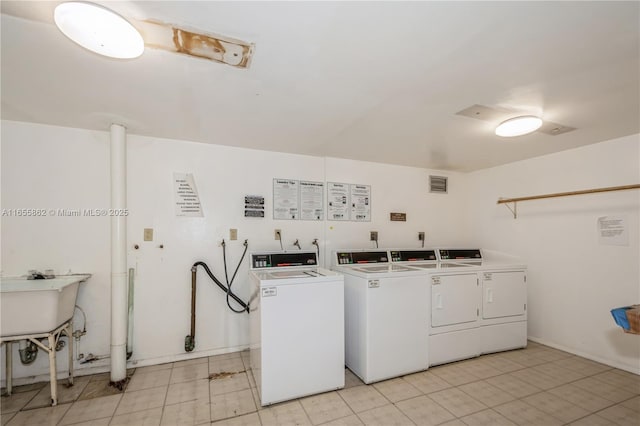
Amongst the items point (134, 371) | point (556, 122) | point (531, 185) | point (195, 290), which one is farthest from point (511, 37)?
point (134, 371)

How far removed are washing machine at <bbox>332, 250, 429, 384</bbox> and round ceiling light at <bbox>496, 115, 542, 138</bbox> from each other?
4.70 feet

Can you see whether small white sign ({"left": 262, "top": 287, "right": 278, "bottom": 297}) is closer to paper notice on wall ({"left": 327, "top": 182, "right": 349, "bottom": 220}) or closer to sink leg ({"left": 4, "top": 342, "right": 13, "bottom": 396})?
paper notice on wall ({"left": 327, "top": 182, "right": 349, "bottom": 220})

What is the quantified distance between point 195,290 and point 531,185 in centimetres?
407

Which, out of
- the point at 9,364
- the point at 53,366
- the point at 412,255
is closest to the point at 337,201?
the point at 412,255

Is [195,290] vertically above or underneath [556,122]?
underneath

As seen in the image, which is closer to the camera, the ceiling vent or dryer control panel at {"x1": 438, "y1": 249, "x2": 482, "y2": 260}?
dryer control panel at {"x1": 438, "y1": 249, "x2": 482, "y2": 260}

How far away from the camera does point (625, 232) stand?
2674 millimetres

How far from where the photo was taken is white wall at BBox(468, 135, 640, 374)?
266 cm

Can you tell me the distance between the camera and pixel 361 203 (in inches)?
143

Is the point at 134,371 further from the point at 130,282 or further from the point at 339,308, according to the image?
the point at 339,308

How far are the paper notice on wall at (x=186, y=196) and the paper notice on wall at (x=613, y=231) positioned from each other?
4093mm

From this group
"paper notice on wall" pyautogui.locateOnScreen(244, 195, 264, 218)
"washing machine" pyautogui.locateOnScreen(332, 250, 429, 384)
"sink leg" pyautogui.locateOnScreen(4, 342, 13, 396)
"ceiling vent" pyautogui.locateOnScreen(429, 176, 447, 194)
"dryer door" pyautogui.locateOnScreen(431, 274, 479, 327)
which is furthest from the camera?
"ceiling vent" pyautogui.locateOnScreen(429, 176, 447, 194)

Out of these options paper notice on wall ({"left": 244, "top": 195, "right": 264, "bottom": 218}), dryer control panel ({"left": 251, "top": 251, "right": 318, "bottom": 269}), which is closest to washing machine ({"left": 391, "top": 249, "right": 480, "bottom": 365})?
dryer control panel ({"left": 251, "top": 251, "right": 318, "bottom": 269})

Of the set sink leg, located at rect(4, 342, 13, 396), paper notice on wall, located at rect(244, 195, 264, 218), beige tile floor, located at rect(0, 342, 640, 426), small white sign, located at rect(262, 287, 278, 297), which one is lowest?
beige tile floor, located at rect(0, 342, 640, 426)
